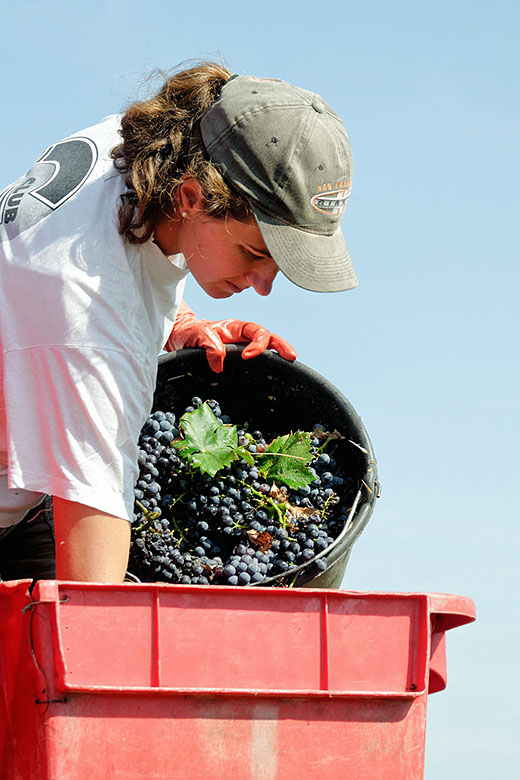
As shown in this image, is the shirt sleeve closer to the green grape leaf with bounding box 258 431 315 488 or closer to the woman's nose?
the woman's nose

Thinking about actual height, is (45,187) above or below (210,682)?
above

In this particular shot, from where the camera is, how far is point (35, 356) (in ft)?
5.89

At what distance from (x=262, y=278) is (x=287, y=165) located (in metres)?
0.22

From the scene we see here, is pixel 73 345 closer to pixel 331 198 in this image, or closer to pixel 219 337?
pixel 331 198

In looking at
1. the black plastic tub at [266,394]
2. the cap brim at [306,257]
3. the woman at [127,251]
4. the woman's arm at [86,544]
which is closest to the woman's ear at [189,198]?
the woman at [127,251]

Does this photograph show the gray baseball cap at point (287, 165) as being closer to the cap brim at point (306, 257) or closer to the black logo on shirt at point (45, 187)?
the cap brim at point (306, 257)

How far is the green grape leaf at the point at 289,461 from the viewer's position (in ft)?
8.07

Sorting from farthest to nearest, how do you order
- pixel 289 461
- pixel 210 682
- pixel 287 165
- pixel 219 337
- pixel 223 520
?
pixel 219 337 < pixel 289 461 < pixel 223 520 < pixel 287 165 < pixel 210 682

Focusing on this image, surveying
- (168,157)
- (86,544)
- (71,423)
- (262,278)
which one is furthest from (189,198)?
(86,544)

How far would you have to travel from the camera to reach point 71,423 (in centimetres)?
177

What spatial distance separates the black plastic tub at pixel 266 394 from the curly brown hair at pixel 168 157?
78 centimetres

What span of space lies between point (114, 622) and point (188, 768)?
0.87 ft

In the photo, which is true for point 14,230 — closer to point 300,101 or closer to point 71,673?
point 300,101

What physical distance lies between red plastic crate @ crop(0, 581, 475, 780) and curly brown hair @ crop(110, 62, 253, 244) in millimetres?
690
